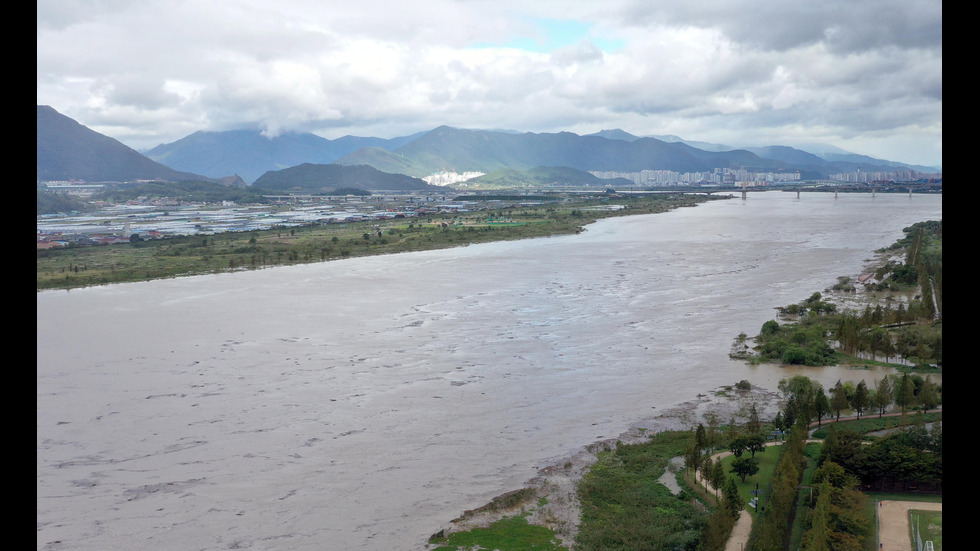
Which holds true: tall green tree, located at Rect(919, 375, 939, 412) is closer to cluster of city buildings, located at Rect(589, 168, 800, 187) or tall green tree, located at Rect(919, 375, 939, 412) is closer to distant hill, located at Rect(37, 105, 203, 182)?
distant hill, located at Rect(37, 105, 203, 182)

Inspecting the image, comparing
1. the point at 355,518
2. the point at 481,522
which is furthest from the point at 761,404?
the point at 355,518

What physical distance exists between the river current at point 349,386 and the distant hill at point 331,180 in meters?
33.7

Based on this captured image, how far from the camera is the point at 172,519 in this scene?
13.5 ft

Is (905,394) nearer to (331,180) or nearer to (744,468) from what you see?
(744,468)

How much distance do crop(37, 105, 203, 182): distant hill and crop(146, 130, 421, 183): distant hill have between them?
3060 centimetres

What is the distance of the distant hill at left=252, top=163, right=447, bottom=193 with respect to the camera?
148 ft

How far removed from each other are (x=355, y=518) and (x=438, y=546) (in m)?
0.60

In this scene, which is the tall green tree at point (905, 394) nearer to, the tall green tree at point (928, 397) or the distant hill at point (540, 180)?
the tall green tree at point (928, 397)

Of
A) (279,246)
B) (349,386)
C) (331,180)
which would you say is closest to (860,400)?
(349,386)

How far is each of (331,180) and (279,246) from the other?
3177 cm

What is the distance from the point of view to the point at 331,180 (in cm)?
4684

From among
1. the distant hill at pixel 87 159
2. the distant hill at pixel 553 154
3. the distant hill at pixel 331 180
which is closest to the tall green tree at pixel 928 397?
the distant hill at pixel 87 159
